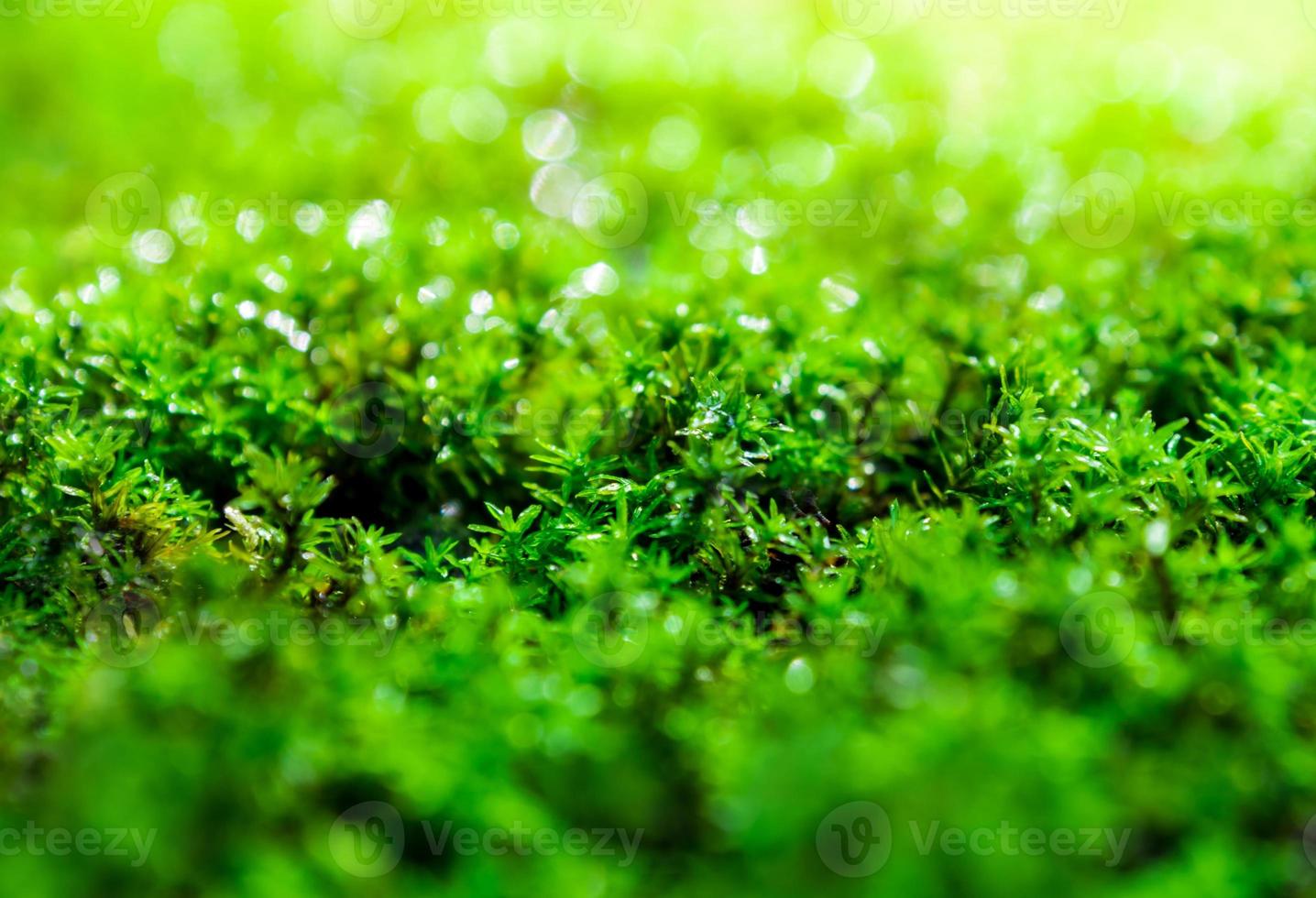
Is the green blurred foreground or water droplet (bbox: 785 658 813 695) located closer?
the green blurred foreground

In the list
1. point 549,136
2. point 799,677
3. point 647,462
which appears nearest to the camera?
point 799,677

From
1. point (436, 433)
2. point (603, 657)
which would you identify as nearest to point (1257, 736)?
point (603, 657)

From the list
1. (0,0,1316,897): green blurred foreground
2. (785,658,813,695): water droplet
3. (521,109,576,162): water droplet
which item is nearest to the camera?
(0,0,1316,897): green blurred foreground

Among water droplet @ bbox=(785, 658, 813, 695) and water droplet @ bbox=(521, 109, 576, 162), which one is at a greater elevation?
water droplet @ bbox=(521, 109, 576, 162)

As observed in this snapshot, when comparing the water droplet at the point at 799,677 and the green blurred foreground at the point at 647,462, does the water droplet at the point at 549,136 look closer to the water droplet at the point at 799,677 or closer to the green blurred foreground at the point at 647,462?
the green blurred foreground at the point at 647,462

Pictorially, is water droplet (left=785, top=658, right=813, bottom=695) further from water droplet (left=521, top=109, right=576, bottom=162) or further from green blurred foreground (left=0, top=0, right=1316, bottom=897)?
water droplet (left=521, top=109, right=576, bottom=162)

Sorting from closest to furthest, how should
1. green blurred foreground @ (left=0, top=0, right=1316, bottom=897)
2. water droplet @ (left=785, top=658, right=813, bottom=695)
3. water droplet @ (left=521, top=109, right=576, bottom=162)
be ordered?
green blurred foreground @ (left=0, top=0, right=1316, bottom=897)
water droplet @ (left=785, top=658, right=813, bottom=695)
water droplet @ (left=521, top=109, right=576, bottom=162)

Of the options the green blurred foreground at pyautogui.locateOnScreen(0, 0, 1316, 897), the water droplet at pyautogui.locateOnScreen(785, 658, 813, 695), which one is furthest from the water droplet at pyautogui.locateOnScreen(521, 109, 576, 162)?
the water droplet at pyautogui.locateOnScreen(785, 658, 813, 695)

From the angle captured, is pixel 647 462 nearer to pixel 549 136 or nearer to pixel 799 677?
pixel 799 677

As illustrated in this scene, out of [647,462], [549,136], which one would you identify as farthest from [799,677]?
[549,136]
